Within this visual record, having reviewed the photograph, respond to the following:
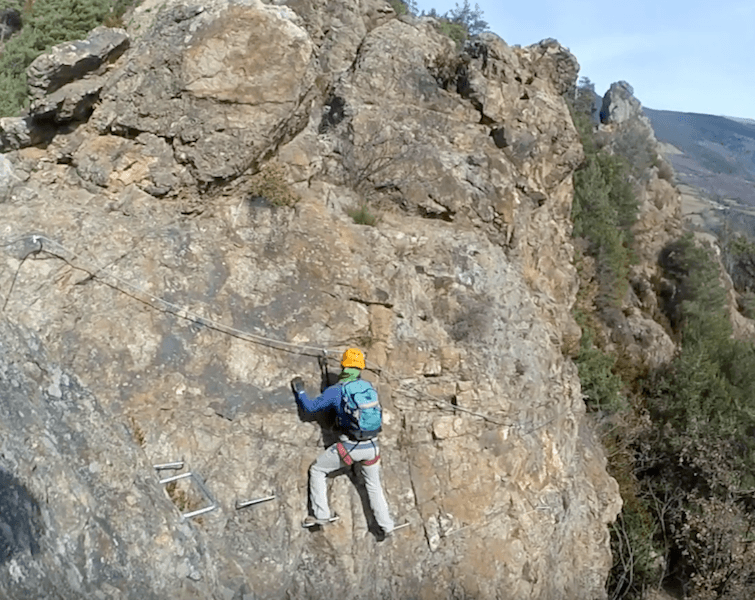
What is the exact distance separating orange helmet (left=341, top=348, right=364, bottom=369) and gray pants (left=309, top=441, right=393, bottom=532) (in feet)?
2.68

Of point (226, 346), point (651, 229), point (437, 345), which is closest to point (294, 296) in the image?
point (226, 346)

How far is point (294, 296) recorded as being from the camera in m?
6.92

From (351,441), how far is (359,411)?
1.14 ft

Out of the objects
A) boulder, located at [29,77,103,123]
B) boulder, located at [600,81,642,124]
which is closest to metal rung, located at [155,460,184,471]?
boulder, located at [29,77,103,123]

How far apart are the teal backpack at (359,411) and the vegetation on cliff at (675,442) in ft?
26.3

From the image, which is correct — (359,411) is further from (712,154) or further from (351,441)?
(712,154)

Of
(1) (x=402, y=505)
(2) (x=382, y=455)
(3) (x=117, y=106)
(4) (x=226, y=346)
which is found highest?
(3) (x=117, y=106)

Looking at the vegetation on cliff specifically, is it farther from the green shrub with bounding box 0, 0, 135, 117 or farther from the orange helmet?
the green shrub with bounding box 0, 0, 135, 117

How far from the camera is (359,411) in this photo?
5.93 meters

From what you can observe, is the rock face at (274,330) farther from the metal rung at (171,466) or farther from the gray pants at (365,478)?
the gray pants at (365,478)

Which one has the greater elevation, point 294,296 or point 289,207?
point 289,207

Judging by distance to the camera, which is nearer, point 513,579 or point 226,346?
point 226,346

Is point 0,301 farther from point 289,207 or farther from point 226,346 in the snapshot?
point 289,207

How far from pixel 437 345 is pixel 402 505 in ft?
6.56
